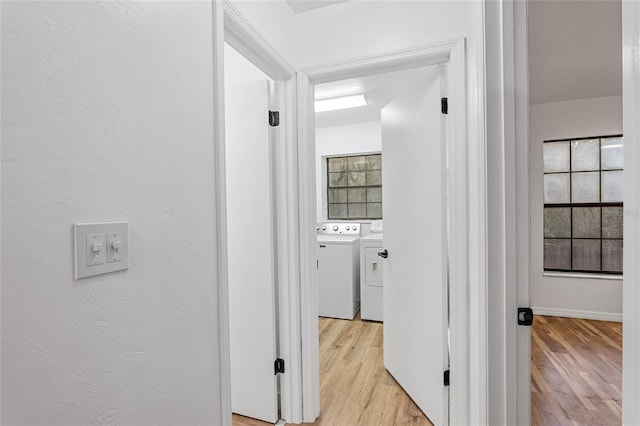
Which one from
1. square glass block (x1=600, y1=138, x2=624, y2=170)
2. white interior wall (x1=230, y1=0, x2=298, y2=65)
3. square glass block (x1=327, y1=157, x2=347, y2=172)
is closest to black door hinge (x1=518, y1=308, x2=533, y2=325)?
white interior wall (x1=230, y1=0, x2=298, y2=65)

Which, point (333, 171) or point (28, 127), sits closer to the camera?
point (28, 127)

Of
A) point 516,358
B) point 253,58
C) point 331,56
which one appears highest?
point 331,56

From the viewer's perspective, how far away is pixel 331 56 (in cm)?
174

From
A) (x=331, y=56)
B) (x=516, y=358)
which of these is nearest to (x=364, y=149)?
(x=331, y=56)

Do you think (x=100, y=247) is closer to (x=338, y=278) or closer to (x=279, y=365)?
(x=279, y=365)

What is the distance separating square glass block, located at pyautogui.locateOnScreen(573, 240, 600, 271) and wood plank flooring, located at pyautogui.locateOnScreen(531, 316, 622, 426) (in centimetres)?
59

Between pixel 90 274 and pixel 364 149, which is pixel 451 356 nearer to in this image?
pixel 90 274

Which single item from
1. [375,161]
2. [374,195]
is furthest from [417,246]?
[375,161]

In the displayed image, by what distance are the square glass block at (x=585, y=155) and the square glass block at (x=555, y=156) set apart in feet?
0.21

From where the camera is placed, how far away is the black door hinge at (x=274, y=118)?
5.76 feet

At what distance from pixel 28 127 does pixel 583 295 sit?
4.68 meters

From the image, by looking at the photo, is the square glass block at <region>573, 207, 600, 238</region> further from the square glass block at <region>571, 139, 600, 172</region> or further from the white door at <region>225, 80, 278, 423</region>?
the white door at <region>225, 80, 278, 423</region>

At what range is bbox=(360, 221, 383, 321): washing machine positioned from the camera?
327 cm

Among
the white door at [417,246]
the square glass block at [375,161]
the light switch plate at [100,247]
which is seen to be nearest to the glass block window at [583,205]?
the square glass block at [375,161]
